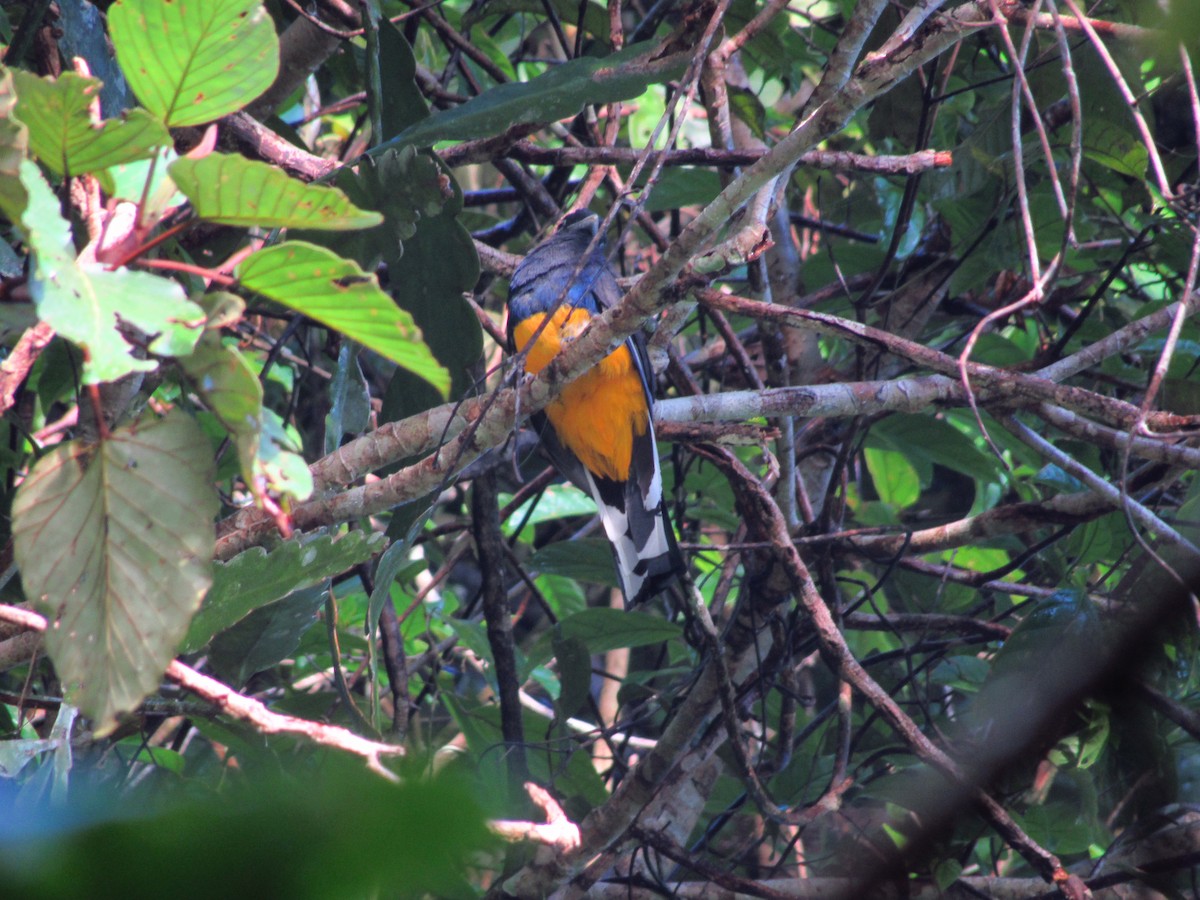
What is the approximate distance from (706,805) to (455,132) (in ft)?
6.59

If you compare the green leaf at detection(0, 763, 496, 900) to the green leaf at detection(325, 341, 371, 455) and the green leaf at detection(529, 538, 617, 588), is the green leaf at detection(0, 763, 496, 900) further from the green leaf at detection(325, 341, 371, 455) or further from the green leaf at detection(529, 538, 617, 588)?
the green leaf at detection(529, 538, 617, 588)

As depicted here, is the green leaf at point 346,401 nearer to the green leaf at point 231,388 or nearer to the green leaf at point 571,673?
the green leaf at point 571,673

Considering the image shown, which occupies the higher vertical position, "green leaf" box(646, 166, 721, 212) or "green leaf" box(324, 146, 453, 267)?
"green leaf" box(324, 146, 453, 267)

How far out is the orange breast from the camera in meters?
3.16

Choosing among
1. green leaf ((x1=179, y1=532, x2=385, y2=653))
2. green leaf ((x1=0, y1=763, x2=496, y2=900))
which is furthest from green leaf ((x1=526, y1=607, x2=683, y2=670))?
green leaf ((x1=0, y1=763, x2=496, y2=900))

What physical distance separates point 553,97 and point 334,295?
93cm

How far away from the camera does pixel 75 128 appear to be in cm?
109

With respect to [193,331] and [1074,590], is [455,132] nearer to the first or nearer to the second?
[193,331]

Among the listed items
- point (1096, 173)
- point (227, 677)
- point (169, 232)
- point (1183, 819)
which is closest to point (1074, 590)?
point (1183, 819)

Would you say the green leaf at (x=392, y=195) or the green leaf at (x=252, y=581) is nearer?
the green leaf at (x=252, y=581)

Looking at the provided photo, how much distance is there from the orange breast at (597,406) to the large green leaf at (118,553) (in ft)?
6.65

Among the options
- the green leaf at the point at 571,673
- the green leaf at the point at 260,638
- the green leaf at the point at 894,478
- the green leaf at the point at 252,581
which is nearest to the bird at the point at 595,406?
the green leaf at the point at 571,673

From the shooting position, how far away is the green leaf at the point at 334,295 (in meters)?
1.09

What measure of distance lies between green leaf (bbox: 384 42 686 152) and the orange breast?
1249 mm
